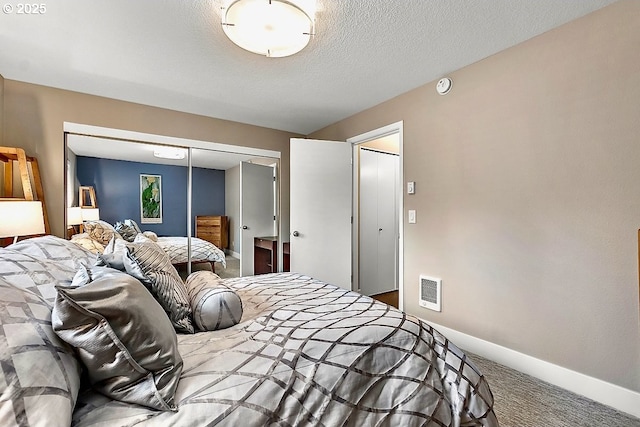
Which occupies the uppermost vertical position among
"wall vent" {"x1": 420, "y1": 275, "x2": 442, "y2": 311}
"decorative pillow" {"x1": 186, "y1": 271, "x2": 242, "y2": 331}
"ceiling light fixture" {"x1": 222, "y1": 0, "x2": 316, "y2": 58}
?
"ceiling light fixture" {"x1": 222, "y1": 0, "x2": 316, "y2": 58}

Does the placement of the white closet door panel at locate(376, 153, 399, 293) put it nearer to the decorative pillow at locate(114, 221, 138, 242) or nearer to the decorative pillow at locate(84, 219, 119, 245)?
the decorative pillow at locate(114, 221, 138, 242)

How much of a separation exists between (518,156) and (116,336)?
257 cm

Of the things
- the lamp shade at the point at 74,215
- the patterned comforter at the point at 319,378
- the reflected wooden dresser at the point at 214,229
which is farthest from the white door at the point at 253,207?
the patterned comforter at the point at 319,378

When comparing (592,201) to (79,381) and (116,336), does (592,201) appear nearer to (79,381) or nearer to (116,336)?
(116,336)

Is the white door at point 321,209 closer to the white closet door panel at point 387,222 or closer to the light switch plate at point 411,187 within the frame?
the white closet door panel at point 387,222

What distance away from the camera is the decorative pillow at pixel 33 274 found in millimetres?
1006

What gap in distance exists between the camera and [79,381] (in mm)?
840

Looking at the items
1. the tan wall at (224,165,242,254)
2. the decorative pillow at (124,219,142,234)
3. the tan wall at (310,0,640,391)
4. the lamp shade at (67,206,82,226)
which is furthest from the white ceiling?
the decorative pillow at (124,219,142,234)

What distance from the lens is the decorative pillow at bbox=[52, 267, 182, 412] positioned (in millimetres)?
820

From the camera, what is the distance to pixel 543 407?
1.74 m

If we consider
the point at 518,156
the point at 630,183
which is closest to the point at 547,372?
the point at 630,183

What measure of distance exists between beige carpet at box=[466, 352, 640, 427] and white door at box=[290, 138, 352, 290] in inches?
78.6

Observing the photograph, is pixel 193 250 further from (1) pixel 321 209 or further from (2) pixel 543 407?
(2) pixel 543 407

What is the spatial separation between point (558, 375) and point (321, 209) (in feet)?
8.46
